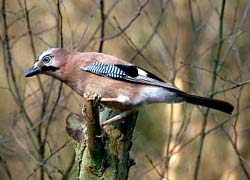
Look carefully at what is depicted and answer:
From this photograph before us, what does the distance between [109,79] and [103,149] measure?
54cm

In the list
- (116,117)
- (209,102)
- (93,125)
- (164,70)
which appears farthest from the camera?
(164,70)

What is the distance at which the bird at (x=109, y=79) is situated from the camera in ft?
15.8

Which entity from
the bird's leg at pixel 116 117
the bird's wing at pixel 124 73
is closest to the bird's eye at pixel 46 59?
the bird's wing at pixel 124 73

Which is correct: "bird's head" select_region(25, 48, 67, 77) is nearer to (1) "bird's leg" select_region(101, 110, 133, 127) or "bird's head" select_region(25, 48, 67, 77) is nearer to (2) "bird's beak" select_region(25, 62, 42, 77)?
(2) "bird's beak" select_region(25, 62, 42, 77)

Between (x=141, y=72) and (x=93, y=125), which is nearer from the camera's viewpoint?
(x=93, y=125)

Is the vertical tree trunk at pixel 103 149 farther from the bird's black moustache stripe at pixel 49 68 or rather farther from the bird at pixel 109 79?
the bird's black moustache stripe at pixel 49 68

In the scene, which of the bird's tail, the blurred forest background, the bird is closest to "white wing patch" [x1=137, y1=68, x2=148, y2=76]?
the bird

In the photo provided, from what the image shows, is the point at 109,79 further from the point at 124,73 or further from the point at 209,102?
the point at 209,102

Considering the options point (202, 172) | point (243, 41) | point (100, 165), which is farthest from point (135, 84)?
point (202, 172)

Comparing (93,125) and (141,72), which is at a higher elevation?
(141,72)

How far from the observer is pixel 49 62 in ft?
15.8

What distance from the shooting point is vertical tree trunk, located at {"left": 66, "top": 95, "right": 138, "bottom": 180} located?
14.8 feet

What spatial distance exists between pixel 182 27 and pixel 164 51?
1.17 meters

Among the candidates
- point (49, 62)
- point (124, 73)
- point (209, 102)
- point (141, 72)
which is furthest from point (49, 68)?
point (209, 102)
